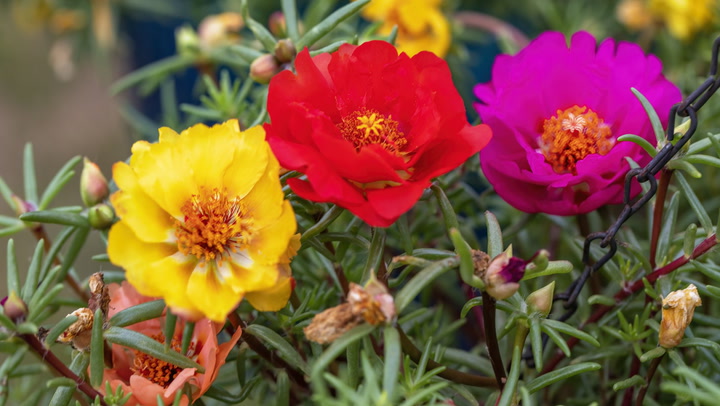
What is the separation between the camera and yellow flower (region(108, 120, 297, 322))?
1.44 ft

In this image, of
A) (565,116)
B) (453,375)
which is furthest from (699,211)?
(453,375)

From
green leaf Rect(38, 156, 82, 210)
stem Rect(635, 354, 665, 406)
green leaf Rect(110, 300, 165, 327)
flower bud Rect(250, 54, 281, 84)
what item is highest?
flower bud Rect(250, 54, 281, 84)

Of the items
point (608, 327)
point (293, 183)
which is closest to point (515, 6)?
point (608, 327)

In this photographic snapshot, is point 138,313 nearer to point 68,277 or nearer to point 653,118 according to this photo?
point 68,277

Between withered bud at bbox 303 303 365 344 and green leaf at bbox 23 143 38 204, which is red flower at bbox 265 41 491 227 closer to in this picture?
withered bud at bbox 303 303 365 344

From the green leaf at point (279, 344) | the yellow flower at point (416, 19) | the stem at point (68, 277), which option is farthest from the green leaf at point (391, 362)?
the yellow flower at point (416, 19)

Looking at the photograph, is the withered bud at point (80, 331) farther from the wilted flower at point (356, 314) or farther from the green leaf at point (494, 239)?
the green leaf at point (494, 239)

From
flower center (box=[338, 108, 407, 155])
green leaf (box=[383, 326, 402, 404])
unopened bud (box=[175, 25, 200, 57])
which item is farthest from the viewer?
unopened bud (box=[175, 25, 200, 57])

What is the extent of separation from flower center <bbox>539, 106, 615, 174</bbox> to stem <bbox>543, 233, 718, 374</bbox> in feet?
0.35

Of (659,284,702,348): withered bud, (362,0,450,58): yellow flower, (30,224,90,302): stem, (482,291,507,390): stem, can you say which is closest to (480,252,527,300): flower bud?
(482,291,507,390): stem

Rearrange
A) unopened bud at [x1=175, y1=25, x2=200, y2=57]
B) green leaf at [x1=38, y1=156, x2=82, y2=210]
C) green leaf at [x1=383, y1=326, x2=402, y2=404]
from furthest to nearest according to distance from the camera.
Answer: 1. unopened bud at [x1=175, y1=25, x2=200, y2=57]
2. green leaf at [x1=38, y1=156, x2=82, y2=210]
3. green leaf at [x1=383, y1=326, x2=402, y2=404]

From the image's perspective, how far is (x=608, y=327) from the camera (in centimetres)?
57

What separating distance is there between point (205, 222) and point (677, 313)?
0.35m

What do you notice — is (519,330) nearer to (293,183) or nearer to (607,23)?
(293,183)
